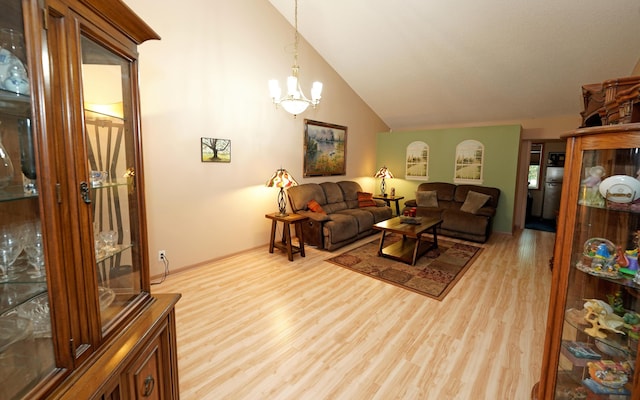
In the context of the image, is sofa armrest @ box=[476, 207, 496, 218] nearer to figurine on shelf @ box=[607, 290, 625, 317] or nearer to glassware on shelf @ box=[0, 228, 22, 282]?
figurine on shelf @ box=[607, 290, 625, 317]

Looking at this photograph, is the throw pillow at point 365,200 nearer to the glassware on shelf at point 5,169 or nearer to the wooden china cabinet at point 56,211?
the wooden china cabinet at point 56,211

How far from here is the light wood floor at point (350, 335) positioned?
1.78m

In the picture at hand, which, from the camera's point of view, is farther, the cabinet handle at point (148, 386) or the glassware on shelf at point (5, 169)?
the cabinet handle at point (148, 386)

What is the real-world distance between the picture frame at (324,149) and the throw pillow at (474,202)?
258cm

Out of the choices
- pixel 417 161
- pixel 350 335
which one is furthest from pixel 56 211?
pixel 417 161

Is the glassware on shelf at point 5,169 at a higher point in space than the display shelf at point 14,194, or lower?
higher

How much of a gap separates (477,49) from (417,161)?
Answer: 2.95 metres

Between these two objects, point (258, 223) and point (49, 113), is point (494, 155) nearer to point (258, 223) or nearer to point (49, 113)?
point (258, 223)

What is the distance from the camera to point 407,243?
4.59 metres

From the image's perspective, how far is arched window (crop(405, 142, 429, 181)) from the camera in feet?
21.4

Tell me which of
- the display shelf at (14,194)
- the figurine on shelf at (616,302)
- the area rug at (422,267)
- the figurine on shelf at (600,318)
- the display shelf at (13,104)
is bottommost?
the area rug at (422,267)

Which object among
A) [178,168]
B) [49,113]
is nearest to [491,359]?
[49,113]

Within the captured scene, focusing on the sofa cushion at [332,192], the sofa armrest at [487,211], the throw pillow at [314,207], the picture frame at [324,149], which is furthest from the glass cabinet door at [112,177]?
the sofa armrest at [487,211]

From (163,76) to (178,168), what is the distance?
105 cm
